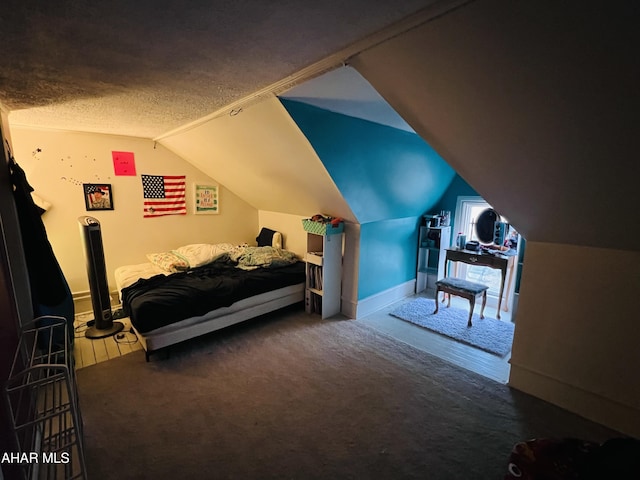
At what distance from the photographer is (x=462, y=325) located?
3.24 m

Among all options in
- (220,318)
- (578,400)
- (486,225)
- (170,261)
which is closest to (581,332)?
(578,400)

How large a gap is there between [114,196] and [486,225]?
179 inches

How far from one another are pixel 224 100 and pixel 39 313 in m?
2.20

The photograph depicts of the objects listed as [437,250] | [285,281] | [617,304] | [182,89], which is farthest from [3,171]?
[437,250]

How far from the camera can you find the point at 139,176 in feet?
12.2

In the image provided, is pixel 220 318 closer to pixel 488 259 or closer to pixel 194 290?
pixel 194 290

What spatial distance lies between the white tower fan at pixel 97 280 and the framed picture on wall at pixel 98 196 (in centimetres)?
65

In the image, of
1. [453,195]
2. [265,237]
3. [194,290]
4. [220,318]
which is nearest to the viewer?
[194,290]

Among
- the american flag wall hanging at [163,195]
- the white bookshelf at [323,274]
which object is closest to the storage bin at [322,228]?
the white bookshelf at [323,274]

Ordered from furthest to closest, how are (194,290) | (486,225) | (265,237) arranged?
(265,237) < (486,225) < (194,290)

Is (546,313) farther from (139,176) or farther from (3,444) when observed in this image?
(139,176)

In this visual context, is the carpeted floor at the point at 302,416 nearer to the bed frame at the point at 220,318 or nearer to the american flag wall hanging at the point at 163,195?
the bed frame at the point at 220,318

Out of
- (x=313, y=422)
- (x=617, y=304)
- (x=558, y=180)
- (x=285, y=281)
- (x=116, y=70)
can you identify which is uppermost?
(x=116, y=70)

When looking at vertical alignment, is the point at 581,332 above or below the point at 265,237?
below
